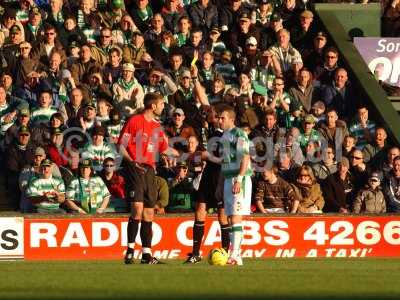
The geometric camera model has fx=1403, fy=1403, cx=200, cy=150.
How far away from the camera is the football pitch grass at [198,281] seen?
1394 centimetres

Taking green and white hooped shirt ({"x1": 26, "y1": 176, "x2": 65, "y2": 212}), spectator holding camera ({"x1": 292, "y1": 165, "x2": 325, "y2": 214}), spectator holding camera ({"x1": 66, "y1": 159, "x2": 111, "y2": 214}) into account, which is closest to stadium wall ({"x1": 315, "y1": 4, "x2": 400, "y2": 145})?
spectator holding camera ({"x1": 292, "y1": 165, "x2": 325, "y2": 214})

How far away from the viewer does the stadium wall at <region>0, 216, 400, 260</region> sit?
877 inches

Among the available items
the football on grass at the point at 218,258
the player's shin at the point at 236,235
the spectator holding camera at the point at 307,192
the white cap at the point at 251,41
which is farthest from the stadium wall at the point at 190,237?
the white cap at the point at 251,41

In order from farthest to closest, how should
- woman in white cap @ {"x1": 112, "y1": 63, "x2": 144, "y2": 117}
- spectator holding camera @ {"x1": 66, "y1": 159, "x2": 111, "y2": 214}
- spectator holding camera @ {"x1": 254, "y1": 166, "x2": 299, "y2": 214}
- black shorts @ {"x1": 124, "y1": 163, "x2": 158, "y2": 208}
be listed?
1. woman in white cap @ {"x1": 112, "y1": 63, "x2": 144, "y2": 117}
2. spectator holding camera @ {"x1": 254, "y1": 166, "x2": 299, "y2": 214}
3. spectator holding camera @ {"x1": 66, "y1": 159, "x2": 111, "y2": 214}
4. black shorts @ {"x1": 124, "y1": 163, "x2": 158, "y2": 208}

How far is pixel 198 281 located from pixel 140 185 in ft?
11.8

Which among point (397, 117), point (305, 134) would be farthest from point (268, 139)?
point (397, 117)

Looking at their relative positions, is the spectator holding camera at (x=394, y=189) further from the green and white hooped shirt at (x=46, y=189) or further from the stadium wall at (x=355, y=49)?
the green and white hooped shirt at (x=46, y=189)

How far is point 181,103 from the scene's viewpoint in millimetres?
25062

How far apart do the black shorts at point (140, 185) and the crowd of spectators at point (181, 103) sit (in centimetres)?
257

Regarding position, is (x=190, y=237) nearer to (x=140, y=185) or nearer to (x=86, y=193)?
(x=86, y=193)

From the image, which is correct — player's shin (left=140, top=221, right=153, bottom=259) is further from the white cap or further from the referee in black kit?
the white cap

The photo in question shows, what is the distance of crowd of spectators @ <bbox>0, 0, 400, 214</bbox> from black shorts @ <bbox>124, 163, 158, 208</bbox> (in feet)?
8.42

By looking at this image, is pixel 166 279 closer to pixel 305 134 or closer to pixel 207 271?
pixel 207 271

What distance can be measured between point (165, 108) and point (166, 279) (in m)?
9.28
